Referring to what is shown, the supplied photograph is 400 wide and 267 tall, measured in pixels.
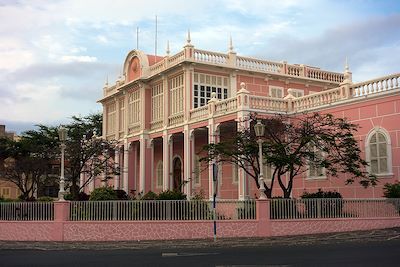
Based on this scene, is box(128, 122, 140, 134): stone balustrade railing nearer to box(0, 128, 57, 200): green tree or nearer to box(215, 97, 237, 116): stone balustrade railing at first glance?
box(0, 128, 57, 200): green tree

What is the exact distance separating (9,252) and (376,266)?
9.99 meters

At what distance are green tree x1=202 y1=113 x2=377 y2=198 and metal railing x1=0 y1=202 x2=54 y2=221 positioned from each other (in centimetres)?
678

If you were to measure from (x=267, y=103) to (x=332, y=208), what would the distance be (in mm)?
7731

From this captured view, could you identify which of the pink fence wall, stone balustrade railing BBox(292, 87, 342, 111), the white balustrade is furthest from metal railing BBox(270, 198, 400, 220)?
the white balustrade

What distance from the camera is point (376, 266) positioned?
371 inches

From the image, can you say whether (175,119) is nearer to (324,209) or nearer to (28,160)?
(28,160)

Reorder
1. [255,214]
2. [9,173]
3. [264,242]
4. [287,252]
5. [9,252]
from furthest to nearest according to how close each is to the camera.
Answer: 1. [9,173]
2. [255,214]
3. [264,242]
4. [9,252]
5. [287,252]

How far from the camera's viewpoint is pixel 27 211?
1838 centimetres

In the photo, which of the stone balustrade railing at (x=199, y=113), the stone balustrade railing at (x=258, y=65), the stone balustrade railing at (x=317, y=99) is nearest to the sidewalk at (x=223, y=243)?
the stone balustrade railing at (x=317, y=99)

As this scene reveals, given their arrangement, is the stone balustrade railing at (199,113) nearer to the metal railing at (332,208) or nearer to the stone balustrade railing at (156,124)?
the stone balustrade railing at (156,124)

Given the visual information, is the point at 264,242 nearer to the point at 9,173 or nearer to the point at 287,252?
the point at 287,252

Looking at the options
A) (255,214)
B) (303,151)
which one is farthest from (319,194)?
(255,214)

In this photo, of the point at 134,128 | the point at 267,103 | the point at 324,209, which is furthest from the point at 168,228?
the point at 134,128

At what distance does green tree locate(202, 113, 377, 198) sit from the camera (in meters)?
19.9
